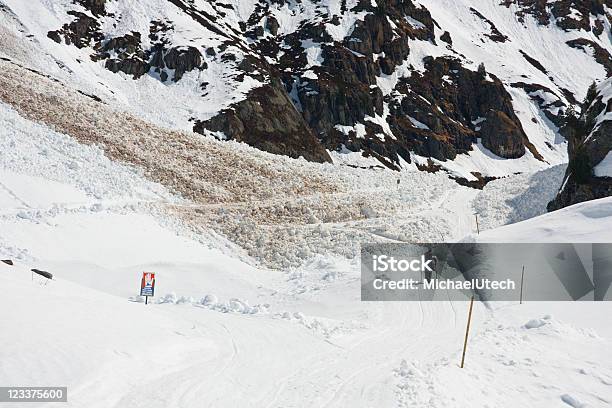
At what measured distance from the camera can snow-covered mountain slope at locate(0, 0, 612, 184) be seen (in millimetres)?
62344

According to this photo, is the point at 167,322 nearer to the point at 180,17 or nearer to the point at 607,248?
the point at 607,248

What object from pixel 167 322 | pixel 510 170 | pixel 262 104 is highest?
pixel 262 104

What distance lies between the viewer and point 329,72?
90188mm

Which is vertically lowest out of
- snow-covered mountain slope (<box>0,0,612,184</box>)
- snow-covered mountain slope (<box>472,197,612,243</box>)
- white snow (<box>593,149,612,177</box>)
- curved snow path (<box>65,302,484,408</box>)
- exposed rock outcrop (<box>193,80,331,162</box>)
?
curved snow path (<box>65,302,484,408</box>)

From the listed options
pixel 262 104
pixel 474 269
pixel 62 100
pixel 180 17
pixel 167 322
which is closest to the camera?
pixel 167 322

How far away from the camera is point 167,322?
13242 mm

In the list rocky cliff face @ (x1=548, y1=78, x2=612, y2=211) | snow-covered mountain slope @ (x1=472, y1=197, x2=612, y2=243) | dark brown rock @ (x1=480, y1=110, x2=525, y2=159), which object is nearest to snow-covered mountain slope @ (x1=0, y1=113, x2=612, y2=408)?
snow-covered mountain slope @ (x1=472, y1=197, x2=612, y2=243)

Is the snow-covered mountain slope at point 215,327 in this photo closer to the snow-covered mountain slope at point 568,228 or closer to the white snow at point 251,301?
the white snow at point 251,301

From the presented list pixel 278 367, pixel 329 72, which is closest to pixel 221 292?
pixel 278 367

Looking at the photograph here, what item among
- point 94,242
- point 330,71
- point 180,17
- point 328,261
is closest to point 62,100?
point 94,242

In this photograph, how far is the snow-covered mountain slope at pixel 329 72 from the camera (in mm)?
62344

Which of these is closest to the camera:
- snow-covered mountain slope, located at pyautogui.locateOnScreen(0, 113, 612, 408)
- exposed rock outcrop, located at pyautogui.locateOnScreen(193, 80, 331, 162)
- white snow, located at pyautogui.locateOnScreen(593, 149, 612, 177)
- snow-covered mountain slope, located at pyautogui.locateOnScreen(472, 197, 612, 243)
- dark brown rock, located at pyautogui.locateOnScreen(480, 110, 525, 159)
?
snow-covered mountain slope, located at pyautogui.locateOnScreen(0, 113, 612, 408)

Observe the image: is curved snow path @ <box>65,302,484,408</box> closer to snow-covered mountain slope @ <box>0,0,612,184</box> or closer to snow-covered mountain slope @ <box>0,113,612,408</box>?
snow-covered mountain slope @ <box>0,113,612,408</box>

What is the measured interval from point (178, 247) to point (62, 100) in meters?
23.3
